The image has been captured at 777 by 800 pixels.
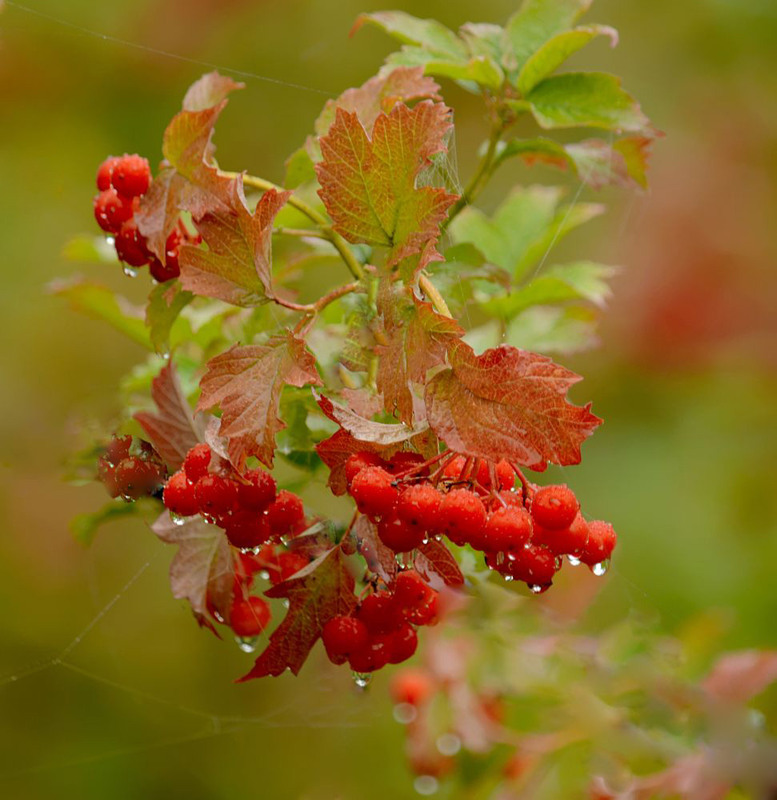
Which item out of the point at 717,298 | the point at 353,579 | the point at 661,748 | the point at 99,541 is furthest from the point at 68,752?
the point at 717,298

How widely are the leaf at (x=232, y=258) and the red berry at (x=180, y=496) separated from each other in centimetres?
12

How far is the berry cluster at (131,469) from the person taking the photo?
0.69 m

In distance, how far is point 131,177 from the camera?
660mm

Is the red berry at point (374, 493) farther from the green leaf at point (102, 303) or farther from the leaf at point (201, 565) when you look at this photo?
the green leaf at point (102, 303)

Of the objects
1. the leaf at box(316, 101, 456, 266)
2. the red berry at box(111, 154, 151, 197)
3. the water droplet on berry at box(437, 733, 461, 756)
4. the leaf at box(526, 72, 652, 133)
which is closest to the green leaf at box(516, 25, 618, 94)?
the leaf at box(526, 72, 652, 133)

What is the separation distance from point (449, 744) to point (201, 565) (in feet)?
1.86

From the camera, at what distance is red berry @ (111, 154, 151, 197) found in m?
0.66

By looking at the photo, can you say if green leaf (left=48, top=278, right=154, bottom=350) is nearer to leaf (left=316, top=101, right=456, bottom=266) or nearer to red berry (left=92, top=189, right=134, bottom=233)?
red berry (left=92, top=189, right=134, bottom=233)

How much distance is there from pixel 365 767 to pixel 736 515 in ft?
3.30

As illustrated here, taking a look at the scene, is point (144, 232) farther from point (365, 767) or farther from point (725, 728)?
point (365, 767)

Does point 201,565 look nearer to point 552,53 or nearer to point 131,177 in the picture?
point 131,177

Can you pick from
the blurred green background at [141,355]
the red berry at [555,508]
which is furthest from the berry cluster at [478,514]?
the blurred green background at [141,355]

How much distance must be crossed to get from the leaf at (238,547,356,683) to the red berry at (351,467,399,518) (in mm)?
98

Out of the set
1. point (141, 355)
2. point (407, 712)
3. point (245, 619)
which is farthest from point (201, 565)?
point (141, 355)
